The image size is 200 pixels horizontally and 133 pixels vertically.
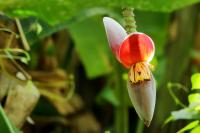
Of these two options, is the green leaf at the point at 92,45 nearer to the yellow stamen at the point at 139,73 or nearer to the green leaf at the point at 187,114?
the green leaf at the point at 187,114

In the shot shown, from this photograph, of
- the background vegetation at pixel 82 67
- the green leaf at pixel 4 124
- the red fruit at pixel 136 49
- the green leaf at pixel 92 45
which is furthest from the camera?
the green leaf at pixel 92 45

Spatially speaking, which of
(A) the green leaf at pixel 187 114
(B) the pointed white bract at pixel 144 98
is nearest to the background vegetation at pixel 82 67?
(A) the green leaf at pixel 187 114

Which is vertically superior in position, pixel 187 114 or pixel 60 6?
pixel 60 6

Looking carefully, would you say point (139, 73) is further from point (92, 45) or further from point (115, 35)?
point (92, 45)

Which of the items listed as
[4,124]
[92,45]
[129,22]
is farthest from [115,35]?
[92,45]

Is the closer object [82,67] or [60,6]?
[60,6]

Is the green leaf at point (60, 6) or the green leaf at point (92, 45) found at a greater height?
the green leaf at point (60, 6)

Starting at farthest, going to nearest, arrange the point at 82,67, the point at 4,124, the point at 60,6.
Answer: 1. the point at 82,67
2. the point at 60,6
3. the point at 4,124

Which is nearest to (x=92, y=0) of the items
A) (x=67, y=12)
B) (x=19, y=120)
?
(x=67, y=12)
